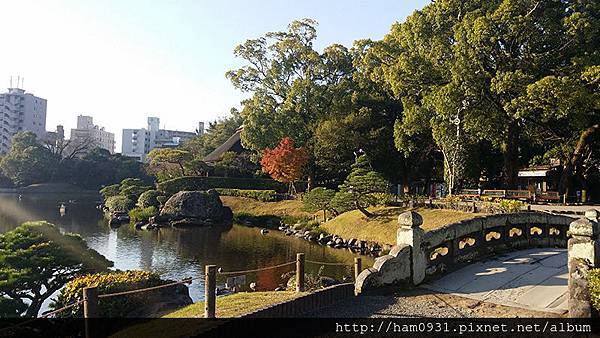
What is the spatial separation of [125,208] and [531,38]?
113 feet

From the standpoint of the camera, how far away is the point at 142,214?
120 ft

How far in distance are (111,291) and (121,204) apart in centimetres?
3252

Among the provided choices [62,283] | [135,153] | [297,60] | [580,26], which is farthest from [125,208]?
[135,153]

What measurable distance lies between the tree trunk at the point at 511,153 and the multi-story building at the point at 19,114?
304ft

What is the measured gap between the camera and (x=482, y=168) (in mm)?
35906

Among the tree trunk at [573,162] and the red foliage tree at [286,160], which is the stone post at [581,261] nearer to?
the tree trunk at [573,162]

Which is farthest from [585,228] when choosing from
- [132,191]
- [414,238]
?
[132,191]

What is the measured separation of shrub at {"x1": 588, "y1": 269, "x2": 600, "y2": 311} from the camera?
6.27 metres

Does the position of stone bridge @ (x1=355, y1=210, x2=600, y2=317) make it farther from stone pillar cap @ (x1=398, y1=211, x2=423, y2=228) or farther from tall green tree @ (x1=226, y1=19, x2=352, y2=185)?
tall green tree @ (x1=226, y1=19, x2=352, y2=185)

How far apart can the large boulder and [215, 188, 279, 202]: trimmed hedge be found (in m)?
4.85

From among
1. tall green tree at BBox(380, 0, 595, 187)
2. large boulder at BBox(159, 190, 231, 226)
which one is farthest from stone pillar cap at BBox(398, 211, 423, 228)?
large boulder at BBox(159, 190, 231, 226)

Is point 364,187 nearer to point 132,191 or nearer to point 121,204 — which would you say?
point 121,204

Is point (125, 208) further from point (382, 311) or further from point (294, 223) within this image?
point (382, 311)

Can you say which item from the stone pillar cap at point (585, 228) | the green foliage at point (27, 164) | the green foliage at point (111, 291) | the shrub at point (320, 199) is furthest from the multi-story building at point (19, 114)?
the stone pillar cap at point (585, 228)
